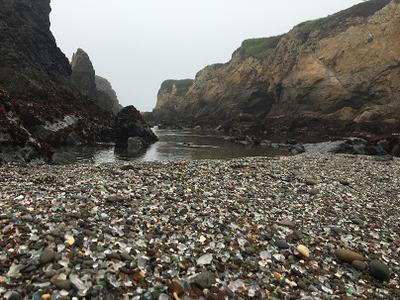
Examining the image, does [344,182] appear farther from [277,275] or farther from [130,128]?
[130,128]

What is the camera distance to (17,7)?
75500 mm

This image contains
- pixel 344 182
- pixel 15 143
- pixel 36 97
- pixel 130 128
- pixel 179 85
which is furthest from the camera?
pixel 179 85

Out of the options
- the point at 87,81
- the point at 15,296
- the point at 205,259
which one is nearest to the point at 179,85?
the point at 87,81

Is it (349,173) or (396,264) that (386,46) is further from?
(396,264)

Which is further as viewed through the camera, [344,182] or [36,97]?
[36,97]

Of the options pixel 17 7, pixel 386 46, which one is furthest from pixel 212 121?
pixel 17 7

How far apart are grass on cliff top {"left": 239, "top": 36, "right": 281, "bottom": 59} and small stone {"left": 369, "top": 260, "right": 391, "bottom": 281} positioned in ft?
365

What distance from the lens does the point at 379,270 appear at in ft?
32.3

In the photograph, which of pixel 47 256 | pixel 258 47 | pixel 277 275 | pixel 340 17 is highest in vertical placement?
pixel 340 17

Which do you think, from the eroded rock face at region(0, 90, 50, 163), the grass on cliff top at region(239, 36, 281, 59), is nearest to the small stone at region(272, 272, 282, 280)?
the eroded rock face at region(0, 90, 50, 163)

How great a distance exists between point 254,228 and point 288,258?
65.8 inches

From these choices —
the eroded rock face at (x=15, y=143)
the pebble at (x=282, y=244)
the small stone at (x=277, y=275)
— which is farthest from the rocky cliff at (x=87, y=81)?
the small stone at (x=277, y=275)

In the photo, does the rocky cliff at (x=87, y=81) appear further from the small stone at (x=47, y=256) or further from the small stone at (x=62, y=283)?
the small stone at (x=62, y=283)

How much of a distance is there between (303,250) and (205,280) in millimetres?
3602
